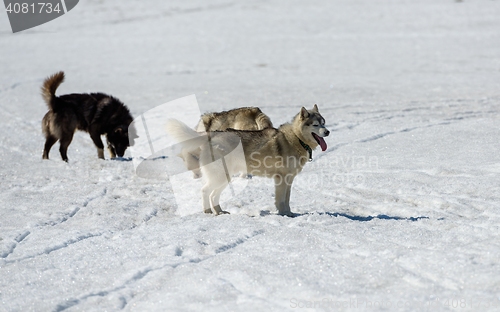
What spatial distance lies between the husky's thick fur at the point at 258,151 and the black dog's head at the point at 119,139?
4397 millimetres

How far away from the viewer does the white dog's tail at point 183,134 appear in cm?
603

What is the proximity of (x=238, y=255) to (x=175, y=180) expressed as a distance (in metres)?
3.44

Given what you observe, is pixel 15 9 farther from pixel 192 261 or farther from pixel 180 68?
pixel 192 261

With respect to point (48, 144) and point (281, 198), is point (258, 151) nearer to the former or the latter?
point (281, 198)

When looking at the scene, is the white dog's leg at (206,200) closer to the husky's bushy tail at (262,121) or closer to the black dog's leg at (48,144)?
the husky's bushy tail at (262,121)

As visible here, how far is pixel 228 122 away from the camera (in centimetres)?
827

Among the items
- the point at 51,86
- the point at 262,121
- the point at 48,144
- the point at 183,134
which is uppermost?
the point at 51,86

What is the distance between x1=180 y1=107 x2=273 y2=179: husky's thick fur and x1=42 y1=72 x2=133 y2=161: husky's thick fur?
8.20 feet

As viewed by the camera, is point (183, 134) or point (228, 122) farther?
point (228, 122)

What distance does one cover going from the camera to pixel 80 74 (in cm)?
2041

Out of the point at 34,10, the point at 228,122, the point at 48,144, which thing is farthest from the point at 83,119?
the point at 34,10

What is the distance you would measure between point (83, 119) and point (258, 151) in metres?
4.92
